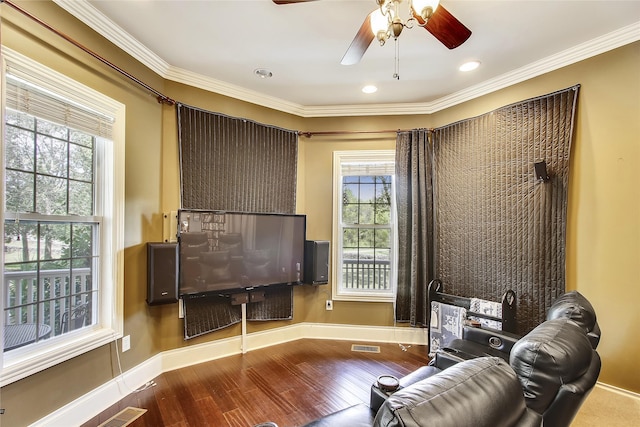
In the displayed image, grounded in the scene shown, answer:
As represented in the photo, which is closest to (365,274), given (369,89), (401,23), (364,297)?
(364,297)

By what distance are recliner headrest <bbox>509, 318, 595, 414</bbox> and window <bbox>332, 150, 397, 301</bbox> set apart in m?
2.69

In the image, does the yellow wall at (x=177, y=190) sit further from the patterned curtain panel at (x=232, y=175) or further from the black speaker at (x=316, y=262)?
the black speaker at (x=316, y=262)

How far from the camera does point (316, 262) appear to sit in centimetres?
362

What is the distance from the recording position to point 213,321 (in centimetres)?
320

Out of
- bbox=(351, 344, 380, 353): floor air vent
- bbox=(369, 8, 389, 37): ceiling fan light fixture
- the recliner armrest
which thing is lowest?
bbox=(351, 344, 380, 353): floor air vent

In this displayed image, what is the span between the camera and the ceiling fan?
1483 mm

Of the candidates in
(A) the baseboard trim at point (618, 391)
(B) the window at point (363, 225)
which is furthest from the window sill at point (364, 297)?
(A) the baseboard trim at point (618, 391)

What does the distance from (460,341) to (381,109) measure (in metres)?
2.74

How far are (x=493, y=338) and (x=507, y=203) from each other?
1343 millimetres

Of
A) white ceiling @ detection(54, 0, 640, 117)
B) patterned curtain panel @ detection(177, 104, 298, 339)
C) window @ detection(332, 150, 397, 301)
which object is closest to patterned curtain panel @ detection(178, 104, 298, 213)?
patterned curtain panel @ detection(177, 104, 298, 339)

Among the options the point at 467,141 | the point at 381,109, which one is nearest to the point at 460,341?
the point at 467,141

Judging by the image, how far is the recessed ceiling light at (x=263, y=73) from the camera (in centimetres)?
302

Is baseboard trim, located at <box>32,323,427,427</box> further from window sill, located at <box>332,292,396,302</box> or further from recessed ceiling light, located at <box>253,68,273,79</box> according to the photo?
recessed ceiling light, located at <box>253,68,273,79</box>

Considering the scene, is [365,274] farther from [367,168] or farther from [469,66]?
[469,66]
